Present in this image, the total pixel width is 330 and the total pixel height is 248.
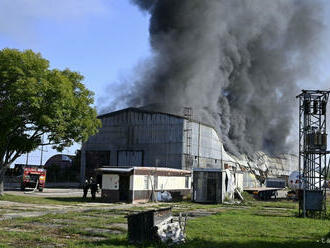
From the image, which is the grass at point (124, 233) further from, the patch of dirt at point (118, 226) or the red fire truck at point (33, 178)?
the red fire truck at point (33, 178)

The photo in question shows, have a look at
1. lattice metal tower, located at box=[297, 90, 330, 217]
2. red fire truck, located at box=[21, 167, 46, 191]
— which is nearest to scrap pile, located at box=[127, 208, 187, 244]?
lattice metal tower, located at box=[297, 90, 330, 217]

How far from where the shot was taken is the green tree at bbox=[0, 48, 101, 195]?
25.1 m

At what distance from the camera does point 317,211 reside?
70.7 ft

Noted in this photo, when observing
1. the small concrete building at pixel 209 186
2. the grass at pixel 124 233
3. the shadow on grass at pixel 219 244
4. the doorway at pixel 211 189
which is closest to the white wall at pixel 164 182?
the small concrete building at pixel 209 186

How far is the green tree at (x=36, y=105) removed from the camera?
82.3 feet

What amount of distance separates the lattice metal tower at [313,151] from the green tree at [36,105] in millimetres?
14990

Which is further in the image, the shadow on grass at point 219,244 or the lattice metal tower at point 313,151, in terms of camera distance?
the lattice metal tower at point 313,151

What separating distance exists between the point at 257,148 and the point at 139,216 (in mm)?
85374

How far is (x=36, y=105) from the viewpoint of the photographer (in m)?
24.9

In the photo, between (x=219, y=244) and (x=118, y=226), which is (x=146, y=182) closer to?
(x=118, y=226)

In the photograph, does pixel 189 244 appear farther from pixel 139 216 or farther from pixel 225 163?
pixel 225 163

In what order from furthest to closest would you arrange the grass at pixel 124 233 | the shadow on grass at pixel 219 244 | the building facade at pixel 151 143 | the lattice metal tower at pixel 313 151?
the building facade at pixel 151 143 → the lattice metal tower at pixel 313 151 → the grass at pixel 124 233 → the shadow on grass at pixel 219 244

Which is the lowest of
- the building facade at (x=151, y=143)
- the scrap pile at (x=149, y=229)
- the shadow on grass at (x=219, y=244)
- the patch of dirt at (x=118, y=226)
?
the patch of dirt at (x=118, y=226)

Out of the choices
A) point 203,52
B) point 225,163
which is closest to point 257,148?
point 203,52
